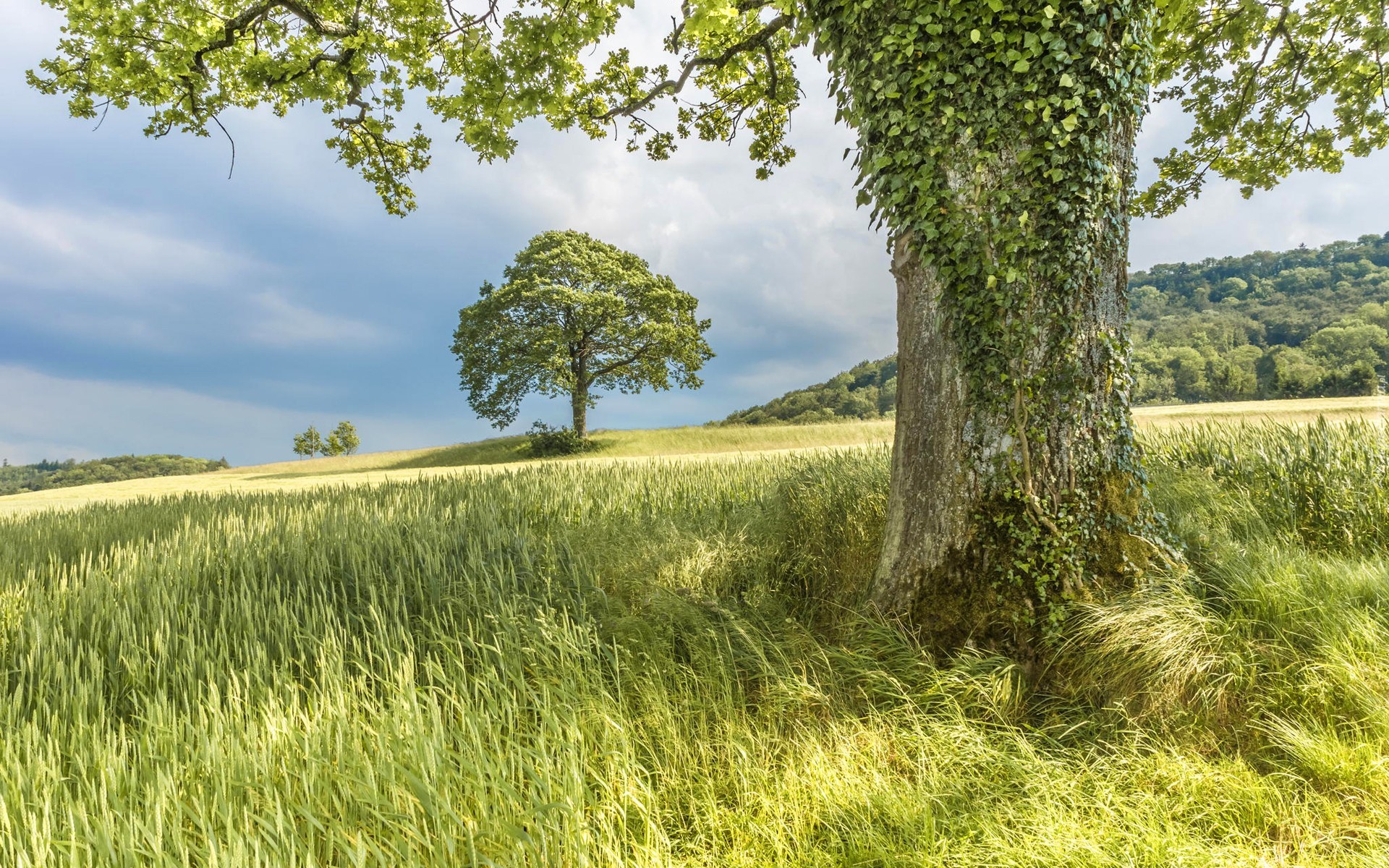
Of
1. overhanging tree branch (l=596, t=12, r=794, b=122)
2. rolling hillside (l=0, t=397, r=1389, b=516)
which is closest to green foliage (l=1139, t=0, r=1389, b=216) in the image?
overhanging tree branch (l=596, t=12, r=794, b=122)

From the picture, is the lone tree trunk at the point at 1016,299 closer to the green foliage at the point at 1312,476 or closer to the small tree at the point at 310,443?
the green foliage at the point at 1312,476

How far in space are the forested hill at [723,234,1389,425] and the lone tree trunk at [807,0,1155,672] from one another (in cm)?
3635

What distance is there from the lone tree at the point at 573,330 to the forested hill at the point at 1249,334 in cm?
1517

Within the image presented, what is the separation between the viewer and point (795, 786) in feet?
7.24

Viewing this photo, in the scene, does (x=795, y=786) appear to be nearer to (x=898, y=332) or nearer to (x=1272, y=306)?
(x=898, y=332)

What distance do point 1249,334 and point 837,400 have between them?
36623 mm

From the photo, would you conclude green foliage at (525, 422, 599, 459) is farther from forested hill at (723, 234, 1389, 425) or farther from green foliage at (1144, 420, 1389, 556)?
green foliage at (1144, 420, 1389, 556)

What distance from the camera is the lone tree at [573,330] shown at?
24.7 meters

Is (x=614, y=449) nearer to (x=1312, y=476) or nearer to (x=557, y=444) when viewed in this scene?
(x=557, y=444)

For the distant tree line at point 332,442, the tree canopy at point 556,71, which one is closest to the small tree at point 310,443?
the distant tree line at point 332,442

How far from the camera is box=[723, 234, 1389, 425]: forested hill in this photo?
40969 millimetres

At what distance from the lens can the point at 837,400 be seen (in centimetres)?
4509

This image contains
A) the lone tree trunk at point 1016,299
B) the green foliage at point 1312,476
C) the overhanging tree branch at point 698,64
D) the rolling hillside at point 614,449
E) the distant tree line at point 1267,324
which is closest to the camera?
the lone tree trunk at point 1016,299

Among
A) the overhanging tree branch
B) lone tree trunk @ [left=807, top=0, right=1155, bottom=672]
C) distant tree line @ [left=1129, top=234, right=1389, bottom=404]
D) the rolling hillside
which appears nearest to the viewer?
lone tree trunk @ [left=807, top=0, right=1155, bottom=672]
